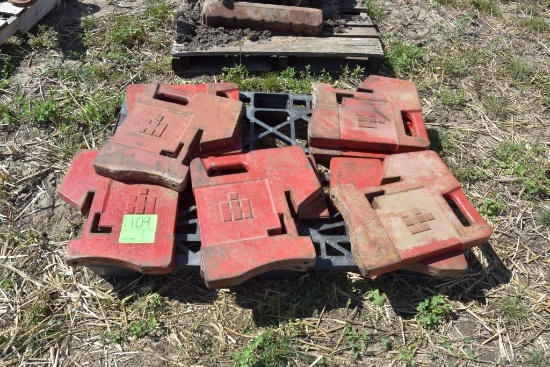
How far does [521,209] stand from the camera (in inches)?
137

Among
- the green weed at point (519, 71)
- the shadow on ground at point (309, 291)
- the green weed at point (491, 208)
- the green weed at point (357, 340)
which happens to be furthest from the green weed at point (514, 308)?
the green weed at point (519, 71)

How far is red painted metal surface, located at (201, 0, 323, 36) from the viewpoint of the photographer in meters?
4.19

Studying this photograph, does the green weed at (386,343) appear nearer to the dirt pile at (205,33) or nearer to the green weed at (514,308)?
the green weed at (514,308)

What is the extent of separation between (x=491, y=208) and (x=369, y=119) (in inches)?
45.9

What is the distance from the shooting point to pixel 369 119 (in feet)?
10.9

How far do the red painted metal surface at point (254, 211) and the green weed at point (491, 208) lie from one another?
4.41ft

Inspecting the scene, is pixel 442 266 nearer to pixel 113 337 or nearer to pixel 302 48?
pixel 113 337

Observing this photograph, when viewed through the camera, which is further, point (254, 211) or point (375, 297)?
point (375, 297)

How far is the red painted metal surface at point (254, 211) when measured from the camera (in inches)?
97.3

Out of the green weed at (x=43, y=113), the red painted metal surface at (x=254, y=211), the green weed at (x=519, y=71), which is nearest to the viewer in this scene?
the red painted metal surface at (x=254, y=211)

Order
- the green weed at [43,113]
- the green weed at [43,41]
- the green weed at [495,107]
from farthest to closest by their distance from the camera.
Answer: the green weed at [43,41] < the green weed at [495,107] < the green weed at [43,113]

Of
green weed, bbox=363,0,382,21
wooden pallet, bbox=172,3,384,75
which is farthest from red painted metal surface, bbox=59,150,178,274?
green weed, bbox=363,0,382,21

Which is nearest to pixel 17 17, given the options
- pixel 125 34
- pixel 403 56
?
pixel 125 34

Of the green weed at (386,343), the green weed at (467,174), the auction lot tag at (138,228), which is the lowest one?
the green weed at (386,343)
